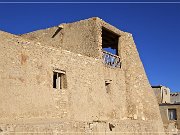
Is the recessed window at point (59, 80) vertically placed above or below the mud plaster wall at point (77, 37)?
below

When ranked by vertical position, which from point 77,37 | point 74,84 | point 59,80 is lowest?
point 74,84

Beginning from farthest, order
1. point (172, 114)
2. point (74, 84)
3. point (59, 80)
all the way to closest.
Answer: point (172, 114) → point (74, 84) → point (59, 80)

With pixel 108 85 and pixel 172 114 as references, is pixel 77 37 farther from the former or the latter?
pixel 172 114

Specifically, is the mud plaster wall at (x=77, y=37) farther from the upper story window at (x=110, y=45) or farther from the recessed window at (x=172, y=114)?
the recessed window at (x=172, y=114)

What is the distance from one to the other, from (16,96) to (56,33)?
736 centimetres

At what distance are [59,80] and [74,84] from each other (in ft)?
2.55

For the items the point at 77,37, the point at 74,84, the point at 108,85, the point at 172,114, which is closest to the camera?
the point at 74,84

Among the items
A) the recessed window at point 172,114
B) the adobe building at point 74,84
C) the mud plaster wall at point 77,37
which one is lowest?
the recessed window at point 172,114

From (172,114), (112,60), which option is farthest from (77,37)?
(172,114)

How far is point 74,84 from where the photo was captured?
13.5m

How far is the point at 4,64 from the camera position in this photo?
1052cm

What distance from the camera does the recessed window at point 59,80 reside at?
13070 millimetres

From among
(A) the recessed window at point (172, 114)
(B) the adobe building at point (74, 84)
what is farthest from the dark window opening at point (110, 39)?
(A) the recessed window at point (172, 114)

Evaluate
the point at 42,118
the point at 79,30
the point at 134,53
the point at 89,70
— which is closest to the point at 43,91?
the point at 42,118
